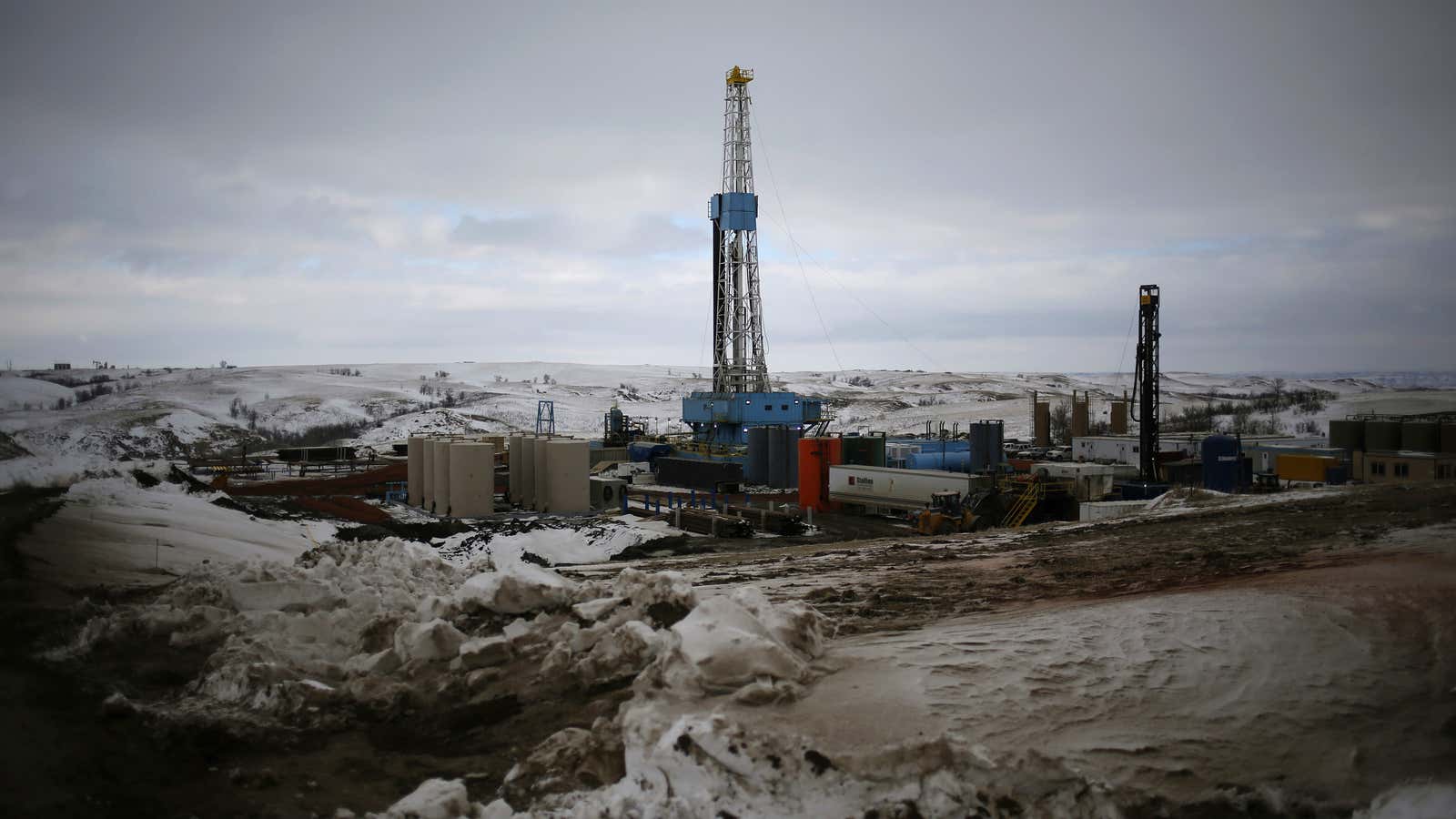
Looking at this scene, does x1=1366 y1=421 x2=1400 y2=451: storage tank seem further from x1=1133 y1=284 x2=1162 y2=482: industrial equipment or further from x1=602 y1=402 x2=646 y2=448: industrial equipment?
x1=602 y1=402 x2=646 y2=448: industrial equipment

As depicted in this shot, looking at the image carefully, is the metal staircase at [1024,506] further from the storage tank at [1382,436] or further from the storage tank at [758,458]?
the storage tank at [1382,436]

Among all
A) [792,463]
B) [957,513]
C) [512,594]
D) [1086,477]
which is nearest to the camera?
[512,594]

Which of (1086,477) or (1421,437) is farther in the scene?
(1421,437)

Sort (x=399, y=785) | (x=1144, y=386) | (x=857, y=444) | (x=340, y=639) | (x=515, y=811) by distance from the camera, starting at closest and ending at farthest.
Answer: (x=515, y=811) → (x=399, y=785) → (x=340, y=639) → (x=1144, y=386) → (x=857, y=444)

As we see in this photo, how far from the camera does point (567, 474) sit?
22.3m

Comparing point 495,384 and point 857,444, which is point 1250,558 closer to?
point 857,444

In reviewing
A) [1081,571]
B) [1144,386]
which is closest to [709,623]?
[1081,571]

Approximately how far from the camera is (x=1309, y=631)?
241 inches

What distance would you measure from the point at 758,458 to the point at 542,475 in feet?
35.0

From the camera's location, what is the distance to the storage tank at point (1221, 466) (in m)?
24.8

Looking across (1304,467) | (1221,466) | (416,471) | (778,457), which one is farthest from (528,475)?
(1304,467)

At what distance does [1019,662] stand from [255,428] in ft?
196

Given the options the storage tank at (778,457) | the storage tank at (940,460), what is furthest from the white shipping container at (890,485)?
the storage tank at (940,460)

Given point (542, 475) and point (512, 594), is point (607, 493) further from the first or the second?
point (512, 594)
